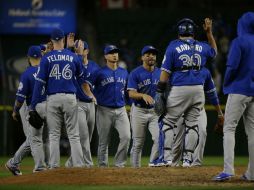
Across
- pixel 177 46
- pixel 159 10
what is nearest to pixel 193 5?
pixel 159 10

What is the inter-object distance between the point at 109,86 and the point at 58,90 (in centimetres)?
175

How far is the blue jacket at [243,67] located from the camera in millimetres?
9922

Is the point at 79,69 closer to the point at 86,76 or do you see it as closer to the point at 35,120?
the point at 35,120

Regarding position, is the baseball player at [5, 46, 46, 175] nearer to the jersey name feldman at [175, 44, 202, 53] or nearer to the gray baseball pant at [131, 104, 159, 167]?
the gray baseball pant at [131, 104, 159, 167]

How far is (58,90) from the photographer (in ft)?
38.6

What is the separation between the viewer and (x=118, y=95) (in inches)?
527

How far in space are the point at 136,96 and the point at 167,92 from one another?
157 cm

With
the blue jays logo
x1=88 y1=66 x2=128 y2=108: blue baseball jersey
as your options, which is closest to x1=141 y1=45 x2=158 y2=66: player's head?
x1=88 y1=66 x2=128 y2=108: blue baseball jersey

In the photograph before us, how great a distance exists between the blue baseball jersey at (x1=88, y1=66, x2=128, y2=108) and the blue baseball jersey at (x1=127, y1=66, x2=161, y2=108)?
25 cm

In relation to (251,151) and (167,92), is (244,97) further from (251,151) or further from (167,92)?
(167,92)

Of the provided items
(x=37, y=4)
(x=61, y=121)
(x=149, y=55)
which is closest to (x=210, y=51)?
(x=149, y=55)

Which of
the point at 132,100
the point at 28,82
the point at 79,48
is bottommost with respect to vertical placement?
the point at 132,100

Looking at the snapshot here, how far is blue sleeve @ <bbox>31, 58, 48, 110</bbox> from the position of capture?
1169 centimetres

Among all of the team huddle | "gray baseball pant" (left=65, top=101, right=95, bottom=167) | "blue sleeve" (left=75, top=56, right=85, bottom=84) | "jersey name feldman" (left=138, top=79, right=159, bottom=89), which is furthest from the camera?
"jersey name feldman" (left=138, top=79, right=159, bottom=89)
